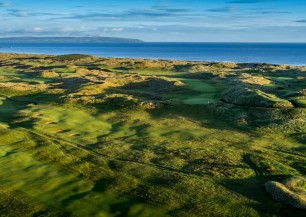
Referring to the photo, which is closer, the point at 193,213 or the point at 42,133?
the point at 193,213

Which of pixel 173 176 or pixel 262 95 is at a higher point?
pixel 262 95

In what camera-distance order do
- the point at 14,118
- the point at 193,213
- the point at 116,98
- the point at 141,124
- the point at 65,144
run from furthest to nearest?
the point at 116,98 < the point at 14,118 < the point at 141,124 < the point at 65,144 < the point at 193,213

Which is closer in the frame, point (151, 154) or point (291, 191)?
point (291, 191)

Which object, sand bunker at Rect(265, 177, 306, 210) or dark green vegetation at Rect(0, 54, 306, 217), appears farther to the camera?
dark green vegetation at Rect(0, 54, 306, 217)

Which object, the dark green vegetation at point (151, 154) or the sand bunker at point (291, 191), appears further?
the dark green vegetation at point (151, 154)

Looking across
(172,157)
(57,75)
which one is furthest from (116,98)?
(57,75)

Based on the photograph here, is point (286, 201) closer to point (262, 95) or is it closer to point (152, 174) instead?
point (152, 174)

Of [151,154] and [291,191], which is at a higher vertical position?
[291,191]

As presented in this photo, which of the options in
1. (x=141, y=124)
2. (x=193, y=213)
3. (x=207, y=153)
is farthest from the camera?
(x=141, y=124)
